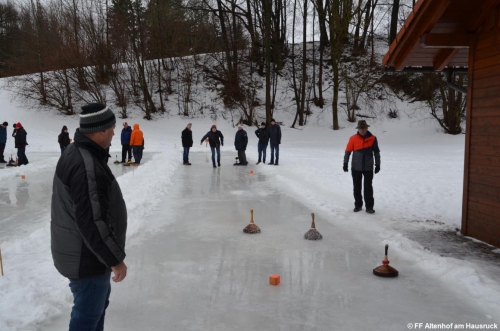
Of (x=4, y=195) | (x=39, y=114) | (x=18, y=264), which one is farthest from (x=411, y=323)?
(x=39, y=114)

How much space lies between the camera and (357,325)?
3.88 metres

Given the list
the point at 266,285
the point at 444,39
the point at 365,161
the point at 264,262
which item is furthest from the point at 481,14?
the point at 266,285

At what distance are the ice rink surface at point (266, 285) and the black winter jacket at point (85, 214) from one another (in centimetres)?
142

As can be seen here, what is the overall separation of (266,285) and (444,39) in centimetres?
463

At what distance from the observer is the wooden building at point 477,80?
6102 mm

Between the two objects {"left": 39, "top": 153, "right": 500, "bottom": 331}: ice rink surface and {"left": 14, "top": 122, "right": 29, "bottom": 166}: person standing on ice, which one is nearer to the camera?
{"left": 39, "top": 153, "right": 500, "bottom": 331}: ice rink surface

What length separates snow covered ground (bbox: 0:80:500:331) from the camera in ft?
13.3

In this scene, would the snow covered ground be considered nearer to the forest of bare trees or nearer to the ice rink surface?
the ice rink surface

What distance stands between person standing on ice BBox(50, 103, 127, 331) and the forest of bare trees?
30228 mm

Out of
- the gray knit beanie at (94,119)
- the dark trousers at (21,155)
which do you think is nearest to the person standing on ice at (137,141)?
the dark trousers at (21,155)

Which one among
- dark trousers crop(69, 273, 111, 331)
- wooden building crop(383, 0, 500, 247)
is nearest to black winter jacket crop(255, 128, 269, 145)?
wooden building crop(383, 0, 500, 247)

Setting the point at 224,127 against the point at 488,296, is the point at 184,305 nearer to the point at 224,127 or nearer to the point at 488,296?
the point at 488,296

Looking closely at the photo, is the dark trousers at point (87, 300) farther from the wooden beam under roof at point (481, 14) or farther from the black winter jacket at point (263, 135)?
the black winter jacket at point (263, 135)

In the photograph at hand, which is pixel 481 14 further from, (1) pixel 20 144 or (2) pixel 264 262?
(1) pixel 20 144
